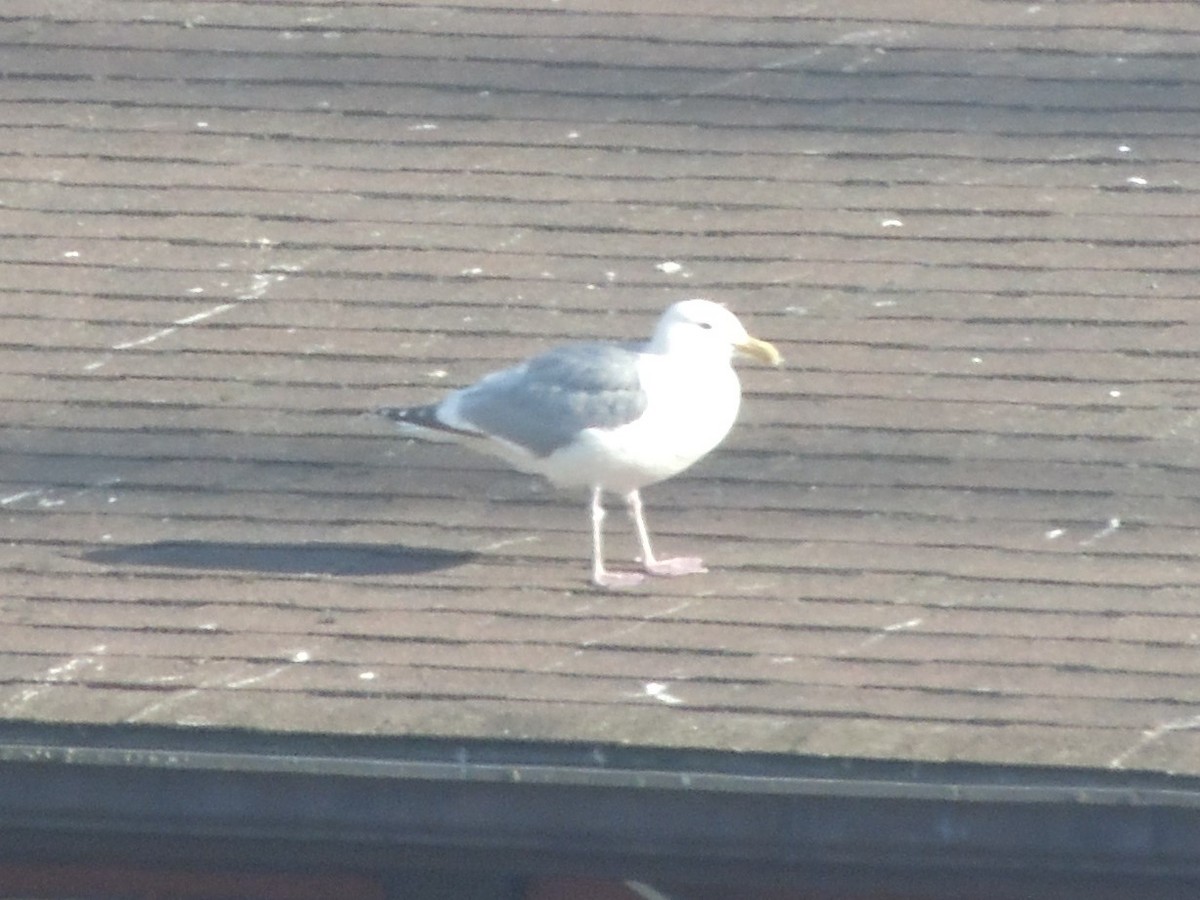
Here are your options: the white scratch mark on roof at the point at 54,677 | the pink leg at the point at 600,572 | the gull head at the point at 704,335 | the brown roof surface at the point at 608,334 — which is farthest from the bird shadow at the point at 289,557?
the gull head at the point at 704,335

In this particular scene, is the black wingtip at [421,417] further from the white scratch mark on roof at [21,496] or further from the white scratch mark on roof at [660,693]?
the white scratch mark on roof at [660,693]

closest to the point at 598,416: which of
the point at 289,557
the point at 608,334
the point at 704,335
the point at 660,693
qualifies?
the point at 704,335

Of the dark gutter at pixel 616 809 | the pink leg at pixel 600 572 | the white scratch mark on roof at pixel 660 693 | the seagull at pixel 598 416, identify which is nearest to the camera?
the dark gutter at pixel 616 809

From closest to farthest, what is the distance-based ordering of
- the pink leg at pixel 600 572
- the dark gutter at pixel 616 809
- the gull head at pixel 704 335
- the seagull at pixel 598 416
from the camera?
the dark gutter at pixel 616 809, the pink leg at pixel 600 572, the seagull at pixel 598 416, the gull head at pixel 704 335

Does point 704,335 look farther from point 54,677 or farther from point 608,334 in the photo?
point 54,677

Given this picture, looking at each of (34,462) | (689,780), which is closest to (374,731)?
(689,780)

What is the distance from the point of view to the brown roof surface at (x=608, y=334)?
4.55m

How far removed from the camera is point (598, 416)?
5203 mm

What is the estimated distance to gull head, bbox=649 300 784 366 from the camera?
5336mm

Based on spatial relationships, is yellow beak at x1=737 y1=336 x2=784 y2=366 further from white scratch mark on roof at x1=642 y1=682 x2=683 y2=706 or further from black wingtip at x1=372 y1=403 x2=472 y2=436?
white scratch mark on roof at x1=642 y1=682 x2=683 y2=706

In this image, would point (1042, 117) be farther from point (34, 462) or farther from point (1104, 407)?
point (34, 462)

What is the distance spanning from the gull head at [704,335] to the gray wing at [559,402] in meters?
0.15

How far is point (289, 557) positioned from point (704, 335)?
1.08 meters

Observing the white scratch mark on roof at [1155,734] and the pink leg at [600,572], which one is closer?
the white scratch mark on roof at [1155,734]
